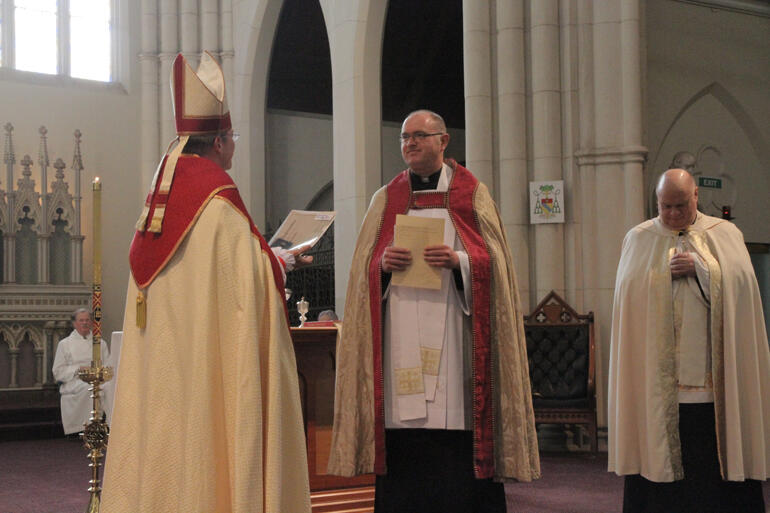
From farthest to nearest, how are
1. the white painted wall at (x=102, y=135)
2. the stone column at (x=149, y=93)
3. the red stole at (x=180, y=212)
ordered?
the stone column at (x=149, y=93) → the white painted wall at (x=102, y=135) → the red stole at (x=180, y=212)

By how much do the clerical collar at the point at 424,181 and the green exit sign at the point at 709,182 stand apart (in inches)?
258

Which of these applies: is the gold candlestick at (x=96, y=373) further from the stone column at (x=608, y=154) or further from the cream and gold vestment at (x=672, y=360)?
the stone column at (x=608, y=154)

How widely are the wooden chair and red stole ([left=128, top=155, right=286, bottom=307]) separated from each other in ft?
15.3

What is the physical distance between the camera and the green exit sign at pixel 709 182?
9.72 meters

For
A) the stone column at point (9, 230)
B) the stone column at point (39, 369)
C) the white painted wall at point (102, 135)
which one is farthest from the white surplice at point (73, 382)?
the white painted wall at point (102, 135)

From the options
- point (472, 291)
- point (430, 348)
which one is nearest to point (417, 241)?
point (472, 291)

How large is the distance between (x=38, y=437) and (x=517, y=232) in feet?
19.7

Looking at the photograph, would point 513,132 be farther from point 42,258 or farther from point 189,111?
point 42,258

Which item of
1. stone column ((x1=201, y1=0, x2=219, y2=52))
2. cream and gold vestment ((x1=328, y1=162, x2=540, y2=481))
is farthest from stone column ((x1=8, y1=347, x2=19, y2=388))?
cream and gold vestment ((x1=328, y1=162, x2=540, y2=481))

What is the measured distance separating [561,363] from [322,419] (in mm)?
3173

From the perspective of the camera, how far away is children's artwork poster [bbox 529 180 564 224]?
752cm

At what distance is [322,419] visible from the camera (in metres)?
4.73

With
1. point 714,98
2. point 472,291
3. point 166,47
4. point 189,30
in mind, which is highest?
point 189,30

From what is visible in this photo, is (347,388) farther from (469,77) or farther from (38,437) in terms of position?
(38,437)
